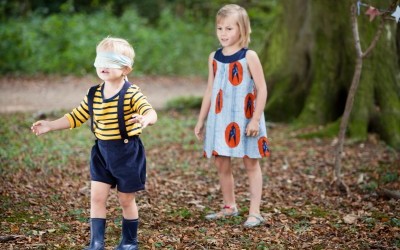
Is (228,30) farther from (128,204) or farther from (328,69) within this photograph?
(328,69)

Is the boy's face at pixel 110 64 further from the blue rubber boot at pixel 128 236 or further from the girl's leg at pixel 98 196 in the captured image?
the blue rubber boot at pixel 128 236

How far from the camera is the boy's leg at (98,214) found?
420cm

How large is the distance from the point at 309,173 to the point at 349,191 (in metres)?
1.04

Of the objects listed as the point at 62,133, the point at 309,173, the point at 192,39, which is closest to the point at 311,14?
the point at 309,173

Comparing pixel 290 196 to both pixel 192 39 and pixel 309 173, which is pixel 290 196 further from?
pixel 192 39

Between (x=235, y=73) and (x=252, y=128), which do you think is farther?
(x=235, y=73)

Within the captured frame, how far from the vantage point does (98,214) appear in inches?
167

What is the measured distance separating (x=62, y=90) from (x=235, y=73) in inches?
407

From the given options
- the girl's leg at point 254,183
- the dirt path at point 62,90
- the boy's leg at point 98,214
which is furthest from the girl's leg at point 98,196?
the dirt path at point 62,90

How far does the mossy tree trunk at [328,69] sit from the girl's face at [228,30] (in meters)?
3.69

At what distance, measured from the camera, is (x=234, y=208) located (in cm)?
542

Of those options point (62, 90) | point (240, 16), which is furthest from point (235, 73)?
point (62, 90)

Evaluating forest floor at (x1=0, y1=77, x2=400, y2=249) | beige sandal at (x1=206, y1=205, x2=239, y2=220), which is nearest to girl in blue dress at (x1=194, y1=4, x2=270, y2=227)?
beige sandal at (x1=206, y1=205, x2=239, y2=220)

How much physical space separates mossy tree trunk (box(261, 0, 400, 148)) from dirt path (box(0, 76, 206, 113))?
3.32m
